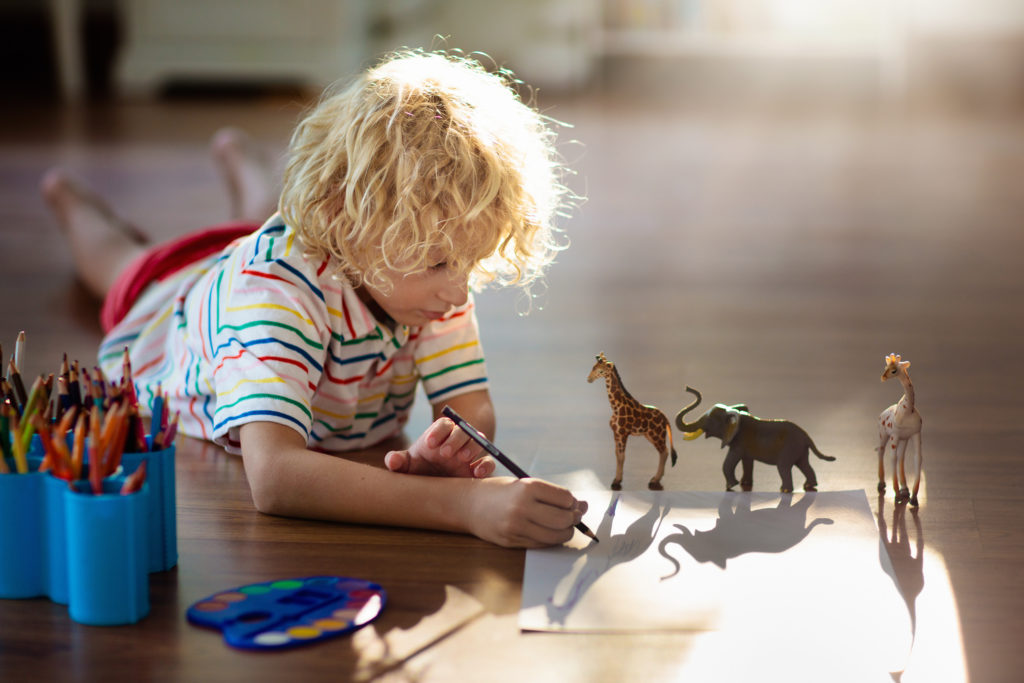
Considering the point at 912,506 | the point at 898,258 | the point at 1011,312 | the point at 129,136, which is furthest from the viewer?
the point at 129,136

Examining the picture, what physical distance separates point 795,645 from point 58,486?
0.51m

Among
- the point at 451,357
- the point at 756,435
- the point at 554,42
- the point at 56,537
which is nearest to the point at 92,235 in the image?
the point at 451,357

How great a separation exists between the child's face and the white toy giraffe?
361 mm

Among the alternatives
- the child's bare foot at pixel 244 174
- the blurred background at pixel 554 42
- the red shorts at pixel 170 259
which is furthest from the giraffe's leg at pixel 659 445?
the blurred background at pixel 554 42

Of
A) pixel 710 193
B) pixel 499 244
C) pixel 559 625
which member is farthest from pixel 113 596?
pixel 710 193

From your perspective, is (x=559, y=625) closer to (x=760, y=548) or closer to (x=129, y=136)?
(x=760, y=548)

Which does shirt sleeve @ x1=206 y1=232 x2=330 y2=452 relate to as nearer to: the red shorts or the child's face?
the child's face

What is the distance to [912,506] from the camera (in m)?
1.07

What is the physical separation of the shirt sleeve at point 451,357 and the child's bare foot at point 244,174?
0.88 meters

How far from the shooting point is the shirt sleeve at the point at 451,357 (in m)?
1.20

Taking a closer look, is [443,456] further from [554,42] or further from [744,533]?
[554,42]

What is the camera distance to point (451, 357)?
3.97 ft

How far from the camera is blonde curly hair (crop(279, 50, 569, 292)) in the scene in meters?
0.99

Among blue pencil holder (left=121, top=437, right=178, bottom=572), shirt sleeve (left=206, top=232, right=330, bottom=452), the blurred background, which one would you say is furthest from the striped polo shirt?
the blurred background
